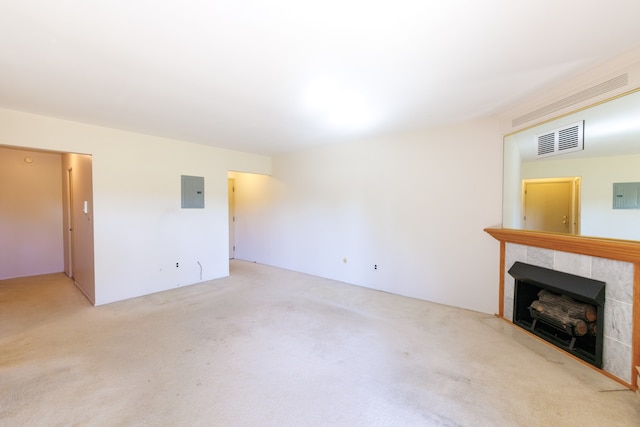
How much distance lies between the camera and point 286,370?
216 centimetres

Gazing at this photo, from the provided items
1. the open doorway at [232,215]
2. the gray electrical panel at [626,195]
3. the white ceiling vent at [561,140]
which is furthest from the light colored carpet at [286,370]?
the open doorway at [232,215]

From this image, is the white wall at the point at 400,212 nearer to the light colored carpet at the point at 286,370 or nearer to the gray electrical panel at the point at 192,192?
the light colored carpet at the point at 286,370

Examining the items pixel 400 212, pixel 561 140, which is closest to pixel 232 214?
pixel 400 212

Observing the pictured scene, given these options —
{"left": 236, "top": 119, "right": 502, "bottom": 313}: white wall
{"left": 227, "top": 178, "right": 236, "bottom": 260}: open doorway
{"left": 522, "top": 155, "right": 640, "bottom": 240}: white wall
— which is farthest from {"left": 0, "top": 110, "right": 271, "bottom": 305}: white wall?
{"left": 522, "top": 155, "right": 640, "bottom": 240}: white wall

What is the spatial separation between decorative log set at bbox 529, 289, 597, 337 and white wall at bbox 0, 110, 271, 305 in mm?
4878

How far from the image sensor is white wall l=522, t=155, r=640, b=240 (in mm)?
2049

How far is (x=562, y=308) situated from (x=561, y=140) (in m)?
1.68

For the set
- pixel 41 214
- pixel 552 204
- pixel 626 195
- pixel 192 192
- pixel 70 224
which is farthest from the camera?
pixel 41 214

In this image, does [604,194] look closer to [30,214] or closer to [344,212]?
[344,212]

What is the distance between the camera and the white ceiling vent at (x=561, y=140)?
96.1 inches

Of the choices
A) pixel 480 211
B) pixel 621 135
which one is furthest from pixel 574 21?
pixel 480 211

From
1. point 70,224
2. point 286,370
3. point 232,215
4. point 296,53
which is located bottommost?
point 286,370

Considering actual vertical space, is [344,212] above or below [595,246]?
above

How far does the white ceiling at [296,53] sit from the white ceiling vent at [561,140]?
19.7 inches
